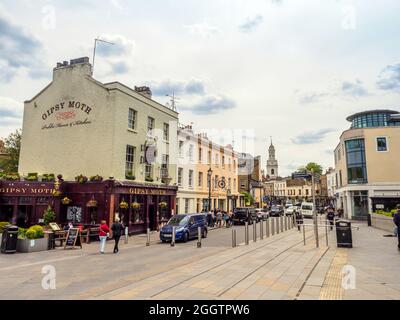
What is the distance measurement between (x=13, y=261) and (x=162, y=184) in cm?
1455

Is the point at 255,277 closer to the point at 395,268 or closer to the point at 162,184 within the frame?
the point at 395,268

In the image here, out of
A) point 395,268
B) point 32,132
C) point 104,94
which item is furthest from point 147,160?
point 395,268

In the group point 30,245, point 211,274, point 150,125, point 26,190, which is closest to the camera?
point 211,274

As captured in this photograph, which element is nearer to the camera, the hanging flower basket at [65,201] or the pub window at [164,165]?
the hanging flower basket at [65,201]

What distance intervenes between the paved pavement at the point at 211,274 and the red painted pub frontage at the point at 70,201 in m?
5.90

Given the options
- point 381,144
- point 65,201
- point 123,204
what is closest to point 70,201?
point 65,201

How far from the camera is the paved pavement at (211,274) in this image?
7.20 metres

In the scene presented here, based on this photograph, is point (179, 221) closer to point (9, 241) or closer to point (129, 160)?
point (129, 160)

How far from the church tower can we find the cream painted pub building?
11232 cm

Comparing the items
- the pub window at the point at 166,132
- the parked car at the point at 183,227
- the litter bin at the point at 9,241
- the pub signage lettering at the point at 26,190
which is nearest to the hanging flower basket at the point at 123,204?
the parked car at the point at 183,227

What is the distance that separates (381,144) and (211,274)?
37442mm

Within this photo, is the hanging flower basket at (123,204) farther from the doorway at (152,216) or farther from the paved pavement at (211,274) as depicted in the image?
the paved pavement at (211,274)

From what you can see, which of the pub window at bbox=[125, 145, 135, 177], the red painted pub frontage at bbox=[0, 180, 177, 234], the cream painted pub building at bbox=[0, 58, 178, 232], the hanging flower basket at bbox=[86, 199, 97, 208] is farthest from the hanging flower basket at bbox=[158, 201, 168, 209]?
the hanging flower basket at bbox=[86, 199, 97, 208]

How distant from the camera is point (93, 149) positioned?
843 inches
